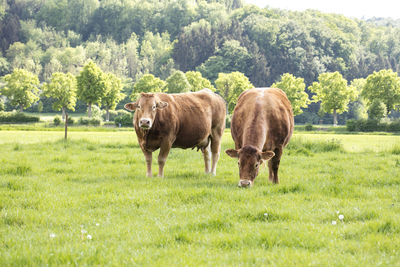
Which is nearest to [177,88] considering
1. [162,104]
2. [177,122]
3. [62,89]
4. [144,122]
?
[62,89]

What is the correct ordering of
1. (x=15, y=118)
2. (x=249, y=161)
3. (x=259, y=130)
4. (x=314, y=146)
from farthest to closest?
(x=15, y=118) < (x=314, y=146) < (x=259, y=130) < (x=249, y=161)

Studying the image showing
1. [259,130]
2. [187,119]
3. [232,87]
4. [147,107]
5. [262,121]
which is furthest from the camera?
[232,87]

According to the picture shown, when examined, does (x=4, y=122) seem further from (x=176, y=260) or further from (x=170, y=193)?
(x=176, y=260)

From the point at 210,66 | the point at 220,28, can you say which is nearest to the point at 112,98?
the point at 210,66

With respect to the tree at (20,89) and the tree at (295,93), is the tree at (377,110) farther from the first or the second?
the tree at (20,89)

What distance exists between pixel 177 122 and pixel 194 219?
4.99 meters

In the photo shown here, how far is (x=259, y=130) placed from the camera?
8.99 m

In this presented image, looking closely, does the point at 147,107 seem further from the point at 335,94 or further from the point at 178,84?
the point at 178,84

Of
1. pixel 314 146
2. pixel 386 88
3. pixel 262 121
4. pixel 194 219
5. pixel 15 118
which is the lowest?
pixel 15 118

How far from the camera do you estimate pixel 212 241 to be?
210 inches

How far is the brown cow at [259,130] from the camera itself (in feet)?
27.7

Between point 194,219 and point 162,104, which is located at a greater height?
point 162,104

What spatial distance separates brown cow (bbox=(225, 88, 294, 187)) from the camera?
8.44 m

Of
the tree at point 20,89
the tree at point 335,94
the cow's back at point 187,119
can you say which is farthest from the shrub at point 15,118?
the cow's back at point 187,119
